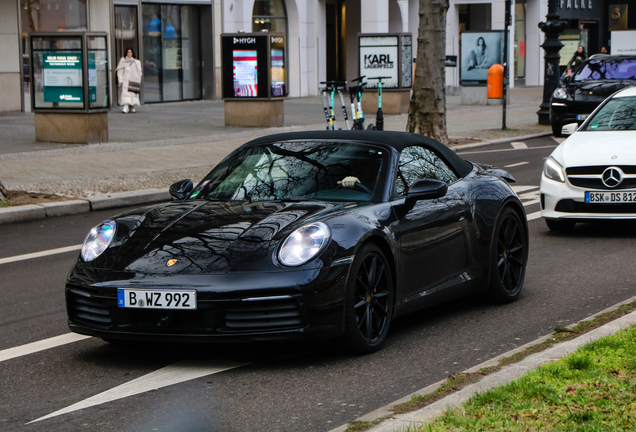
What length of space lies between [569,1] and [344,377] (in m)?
54.7

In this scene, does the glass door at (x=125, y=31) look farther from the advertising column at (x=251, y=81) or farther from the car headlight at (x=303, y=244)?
the car headlight at (x=303, y=244)

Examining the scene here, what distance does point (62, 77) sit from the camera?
782 inches

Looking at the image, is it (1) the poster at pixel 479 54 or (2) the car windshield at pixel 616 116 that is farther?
(1) the poster at pixel 479 54

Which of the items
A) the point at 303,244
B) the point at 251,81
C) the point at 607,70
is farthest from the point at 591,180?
the point at 251,81

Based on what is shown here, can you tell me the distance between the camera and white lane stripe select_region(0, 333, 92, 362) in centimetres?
605

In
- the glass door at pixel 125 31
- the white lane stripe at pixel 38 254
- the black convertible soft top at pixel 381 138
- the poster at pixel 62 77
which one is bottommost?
the white lane stripe at pixel 38 254

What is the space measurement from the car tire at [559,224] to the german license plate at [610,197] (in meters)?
0.56

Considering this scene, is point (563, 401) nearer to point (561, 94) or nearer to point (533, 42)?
point (561, 94)

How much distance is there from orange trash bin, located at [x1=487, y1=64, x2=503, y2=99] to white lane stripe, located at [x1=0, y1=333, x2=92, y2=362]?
28.4 metres

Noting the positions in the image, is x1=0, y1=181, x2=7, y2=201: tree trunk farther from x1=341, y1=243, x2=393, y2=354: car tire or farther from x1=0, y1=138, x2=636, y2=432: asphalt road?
x1=341, y1=243, x2=393, y2=354: car tire

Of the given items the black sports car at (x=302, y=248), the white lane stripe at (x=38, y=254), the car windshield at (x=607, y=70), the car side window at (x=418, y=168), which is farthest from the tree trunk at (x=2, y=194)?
the car windshield at (x=607, y=70)

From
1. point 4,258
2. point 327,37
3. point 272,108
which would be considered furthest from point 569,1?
point 4,258

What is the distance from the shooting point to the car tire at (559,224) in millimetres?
10766

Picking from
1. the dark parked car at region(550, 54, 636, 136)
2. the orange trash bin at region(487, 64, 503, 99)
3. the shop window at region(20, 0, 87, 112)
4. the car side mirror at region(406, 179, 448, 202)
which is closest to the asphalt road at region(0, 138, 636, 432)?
the car side mirror at region(406, 179, 448, 202)
